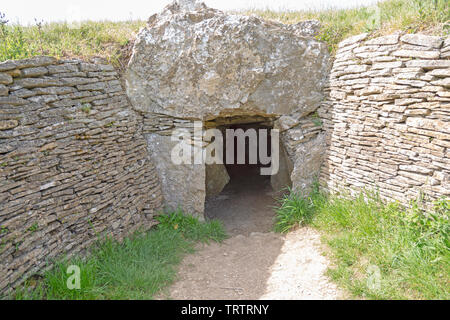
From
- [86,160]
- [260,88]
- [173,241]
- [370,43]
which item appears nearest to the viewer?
[86,160]

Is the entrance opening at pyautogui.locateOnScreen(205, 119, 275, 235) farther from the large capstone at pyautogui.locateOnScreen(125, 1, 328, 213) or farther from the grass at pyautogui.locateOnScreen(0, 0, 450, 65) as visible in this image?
the grass at pyautogui.locateOnScreen(0, 0, 450, 65)

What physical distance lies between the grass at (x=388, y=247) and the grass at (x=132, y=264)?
6.21 ft

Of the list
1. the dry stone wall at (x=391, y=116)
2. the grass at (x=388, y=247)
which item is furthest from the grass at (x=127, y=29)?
the grass at (x=388, y=247)

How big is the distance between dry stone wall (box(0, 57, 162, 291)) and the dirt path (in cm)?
122

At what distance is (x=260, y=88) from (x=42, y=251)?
12.1ft

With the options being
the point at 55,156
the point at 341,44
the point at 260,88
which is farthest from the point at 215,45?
the point at 55,156

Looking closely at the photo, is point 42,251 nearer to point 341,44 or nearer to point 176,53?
point 176,53

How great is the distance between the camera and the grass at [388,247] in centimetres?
307

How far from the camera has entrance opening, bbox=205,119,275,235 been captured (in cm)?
569

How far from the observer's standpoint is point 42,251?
330 centimetres

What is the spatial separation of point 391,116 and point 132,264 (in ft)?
12.2

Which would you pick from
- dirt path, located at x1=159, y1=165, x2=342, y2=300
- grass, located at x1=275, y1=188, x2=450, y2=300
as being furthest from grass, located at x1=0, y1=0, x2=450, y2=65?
dirt path, located at x1=159, y1=165, x2=342, y2=300

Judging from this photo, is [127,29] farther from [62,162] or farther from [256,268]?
[256,268]

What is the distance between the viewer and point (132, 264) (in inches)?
153
